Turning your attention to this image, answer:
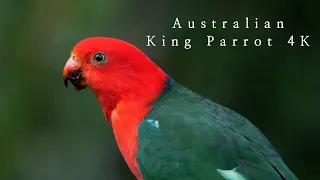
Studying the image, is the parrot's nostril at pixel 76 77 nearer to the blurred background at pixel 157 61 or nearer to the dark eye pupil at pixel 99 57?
the dark eye pupil at pixel 99 57

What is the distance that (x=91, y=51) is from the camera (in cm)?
428

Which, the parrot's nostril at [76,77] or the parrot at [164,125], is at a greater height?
the parrot's nostril at [76,77]

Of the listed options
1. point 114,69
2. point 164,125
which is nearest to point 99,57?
point 114,69

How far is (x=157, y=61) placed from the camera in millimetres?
6332

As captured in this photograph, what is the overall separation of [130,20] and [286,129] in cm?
173

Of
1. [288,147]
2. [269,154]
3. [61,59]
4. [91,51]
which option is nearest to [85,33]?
[61,59]

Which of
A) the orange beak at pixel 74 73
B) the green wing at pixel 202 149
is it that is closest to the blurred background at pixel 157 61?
the orange beak at pixel 74 73

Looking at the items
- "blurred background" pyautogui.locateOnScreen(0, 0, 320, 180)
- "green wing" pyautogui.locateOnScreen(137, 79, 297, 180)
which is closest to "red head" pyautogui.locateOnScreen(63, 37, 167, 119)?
"green wing" pyautogui.locateOnScreen(137, 79, 297, 180)

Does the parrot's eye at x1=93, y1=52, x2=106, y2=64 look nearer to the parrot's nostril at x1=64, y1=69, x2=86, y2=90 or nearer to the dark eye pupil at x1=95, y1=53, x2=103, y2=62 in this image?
the dark eye pupil at x1=95, y1=53, x2=103, y2=62

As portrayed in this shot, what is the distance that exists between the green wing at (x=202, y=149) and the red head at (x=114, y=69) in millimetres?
→ 256

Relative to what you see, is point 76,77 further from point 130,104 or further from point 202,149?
point 202,149

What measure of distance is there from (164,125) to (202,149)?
12.0 inches

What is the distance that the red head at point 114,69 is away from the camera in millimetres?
4277

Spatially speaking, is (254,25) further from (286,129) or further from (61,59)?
(61,59)
